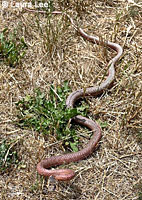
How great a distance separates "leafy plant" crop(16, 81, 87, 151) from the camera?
4.20m

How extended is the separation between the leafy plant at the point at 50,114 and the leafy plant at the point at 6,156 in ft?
1.29

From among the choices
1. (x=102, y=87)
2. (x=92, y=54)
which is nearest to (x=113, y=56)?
(x=92, y=54)

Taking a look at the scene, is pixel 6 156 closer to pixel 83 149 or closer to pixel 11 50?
pixel 83 149

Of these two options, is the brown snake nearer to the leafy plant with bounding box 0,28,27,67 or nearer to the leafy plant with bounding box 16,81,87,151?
the leafy plant with bounding box 16,81,87,151

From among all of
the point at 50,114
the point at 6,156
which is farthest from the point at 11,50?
the point at 6,156

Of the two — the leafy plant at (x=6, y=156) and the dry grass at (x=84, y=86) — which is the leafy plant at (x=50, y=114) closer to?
the dry grass at (x=84, y=86)

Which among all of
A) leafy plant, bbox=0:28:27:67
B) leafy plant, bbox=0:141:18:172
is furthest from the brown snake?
leafy plant, bbox=0:28:27:67

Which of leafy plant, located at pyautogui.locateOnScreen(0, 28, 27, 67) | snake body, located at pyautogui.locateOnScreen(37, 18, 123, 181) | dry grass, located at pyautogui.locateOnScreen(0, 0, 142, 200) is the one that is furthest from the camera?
leafy plant, located at pyautogui.locateOnScreen(0, 28, 27, 67)

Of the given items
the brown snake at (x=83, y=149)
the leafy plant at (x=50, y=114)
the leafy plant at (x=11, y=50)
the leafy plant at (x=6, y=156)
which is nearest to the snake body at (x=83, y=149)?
the brown snake at (x=83, y=149)

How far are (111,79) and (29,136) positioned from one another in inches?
56.5

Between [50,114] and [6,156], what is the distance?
2.45ft

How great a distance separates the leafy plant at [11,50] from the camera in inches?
197

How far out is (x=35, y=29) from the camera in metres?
5.58

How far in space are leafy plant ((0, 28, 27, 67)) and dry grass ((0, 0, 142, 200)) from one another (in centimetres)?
11
